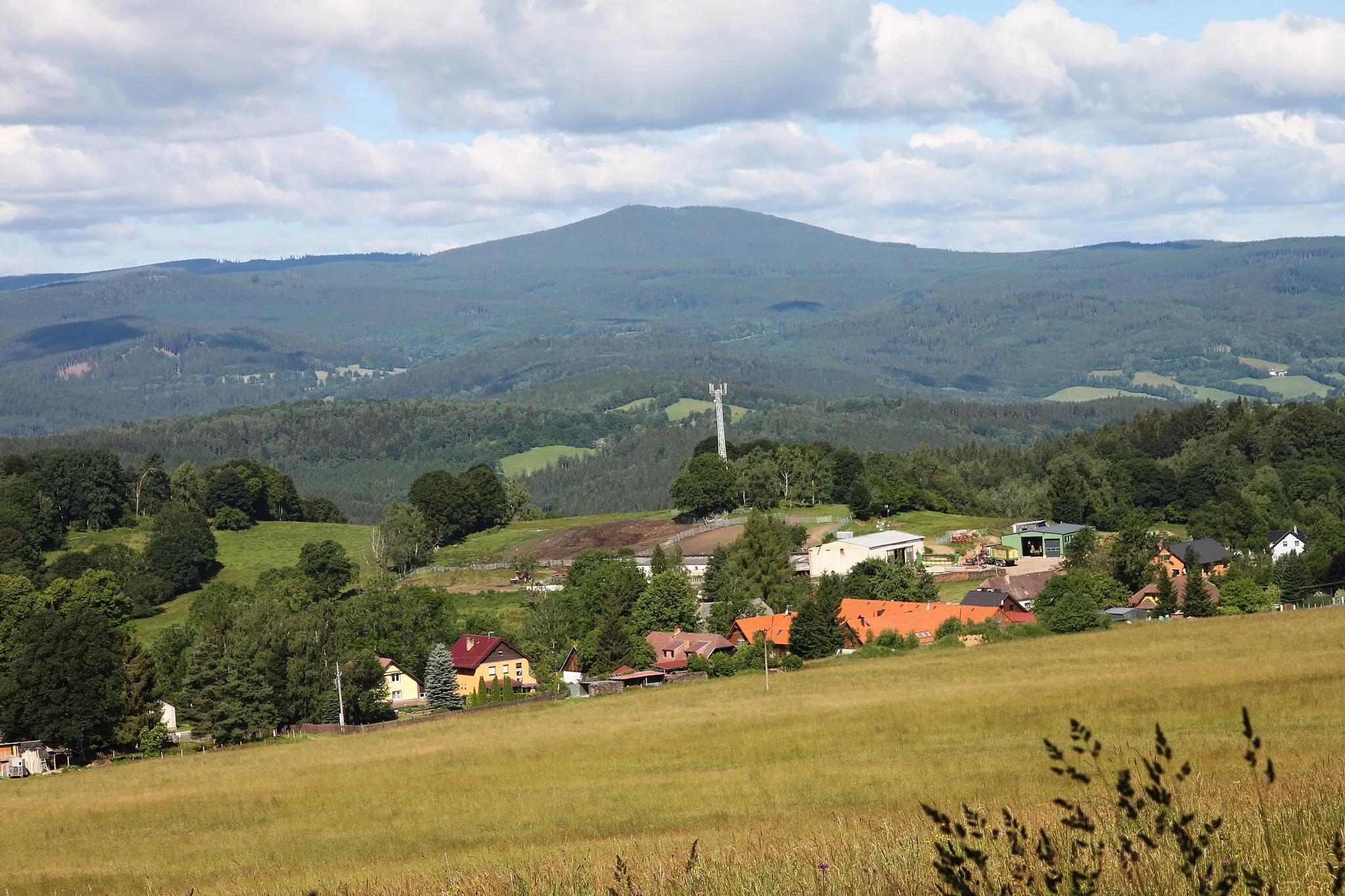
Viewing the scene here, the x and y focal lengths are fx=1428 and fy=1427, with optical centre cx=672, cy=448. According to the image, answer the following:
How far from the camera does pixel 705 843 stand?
1748 centimetres

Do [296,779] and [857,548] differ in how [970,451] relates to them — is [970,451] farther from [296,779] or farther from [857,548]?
[296,779]

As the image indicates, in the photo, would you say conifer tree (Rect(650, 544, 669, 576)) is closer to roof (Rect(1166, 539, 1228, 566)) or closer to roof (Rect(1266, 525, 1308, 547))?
roof (Rect(1166, 539, 1228, 566))

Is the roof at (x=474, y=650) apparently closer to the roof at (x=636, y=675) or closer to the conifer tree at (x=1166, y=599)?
the roof at (x=636, y=675)

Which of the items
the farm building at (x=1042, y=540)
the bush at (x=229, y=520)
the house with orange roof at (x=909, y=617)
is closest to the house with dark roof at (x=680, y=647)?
the house with orange roof at (x=909, y=617)

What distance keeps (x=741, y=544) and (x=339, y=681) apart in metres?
32.6

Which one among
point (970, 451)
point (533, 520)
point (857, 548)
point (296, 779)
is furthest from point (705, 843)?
point (970, 451)

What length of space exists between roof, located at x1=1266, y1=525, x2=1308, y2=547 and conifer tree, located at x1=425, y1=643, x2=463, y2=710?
5535 cm

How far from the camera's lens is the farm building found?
98.3m

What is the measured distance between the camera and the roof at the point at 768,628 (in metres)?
71.8

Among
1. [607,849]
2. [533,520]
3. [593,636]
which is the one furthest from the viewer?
[533,520]

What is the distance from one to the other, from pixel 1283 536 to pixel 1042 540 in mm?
15599

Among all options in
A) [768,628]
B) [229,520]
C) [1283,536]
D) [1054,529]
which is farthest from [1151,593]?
[229,520]

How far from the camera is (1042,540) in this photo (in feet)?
326

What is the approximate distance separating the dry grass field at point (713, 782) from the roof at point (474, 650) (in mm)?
18007
